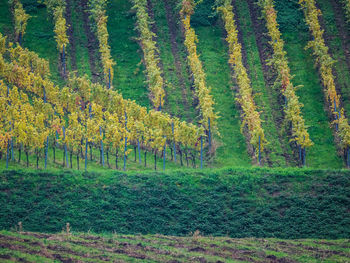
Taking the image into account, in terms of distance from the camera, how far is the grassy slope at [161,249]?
34219 millimetres

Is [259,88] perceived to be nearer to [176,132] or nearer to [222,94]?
[222,94]

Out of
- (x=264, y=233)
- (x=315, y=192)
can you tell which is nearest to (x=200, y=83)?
(x=315, y=192)

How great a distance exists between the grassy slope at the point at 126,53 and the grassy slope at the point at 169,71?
4.23m

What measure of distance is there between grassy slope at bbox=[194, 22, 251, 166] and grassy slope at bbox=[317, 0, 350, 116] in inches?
762

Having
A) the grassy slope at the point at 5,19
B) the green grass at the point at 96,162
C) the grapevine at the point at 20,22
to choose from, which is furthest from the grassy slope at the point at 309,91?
the grassy slope at the point at 5,19

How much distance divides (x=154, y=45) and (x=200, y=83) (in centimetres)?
2200

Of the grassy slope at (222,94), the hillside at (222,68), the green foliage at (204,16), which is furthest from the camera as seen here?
the green foliage at (204,16)

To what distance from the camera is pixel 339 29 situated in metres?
93.1

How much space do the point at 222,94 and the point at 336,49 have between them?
87.2 ft

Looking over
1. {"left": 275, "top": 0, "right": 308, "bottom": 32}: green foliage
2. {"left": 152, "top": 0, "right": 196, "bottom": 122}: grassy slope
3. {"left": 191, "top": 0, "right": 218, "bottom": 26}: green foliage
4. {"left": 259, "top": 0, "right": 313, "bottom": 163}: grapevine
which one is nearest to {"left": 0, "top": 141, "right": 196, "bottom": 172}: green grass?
{"left": 152, "top": 0, "right": 196, "bottom": 122}: grassy slope

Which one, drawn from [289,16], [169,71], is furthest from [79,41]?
[289,16]

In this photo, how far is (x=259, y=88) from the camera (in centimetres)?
8094

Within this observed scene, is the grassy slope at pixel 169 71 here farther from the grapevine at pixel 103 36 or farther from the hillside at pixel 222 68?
the grapevine at pixel 103 36

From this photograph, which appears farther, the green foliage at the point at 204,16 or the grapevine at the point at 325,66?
the green foliage at the point at 204,16
